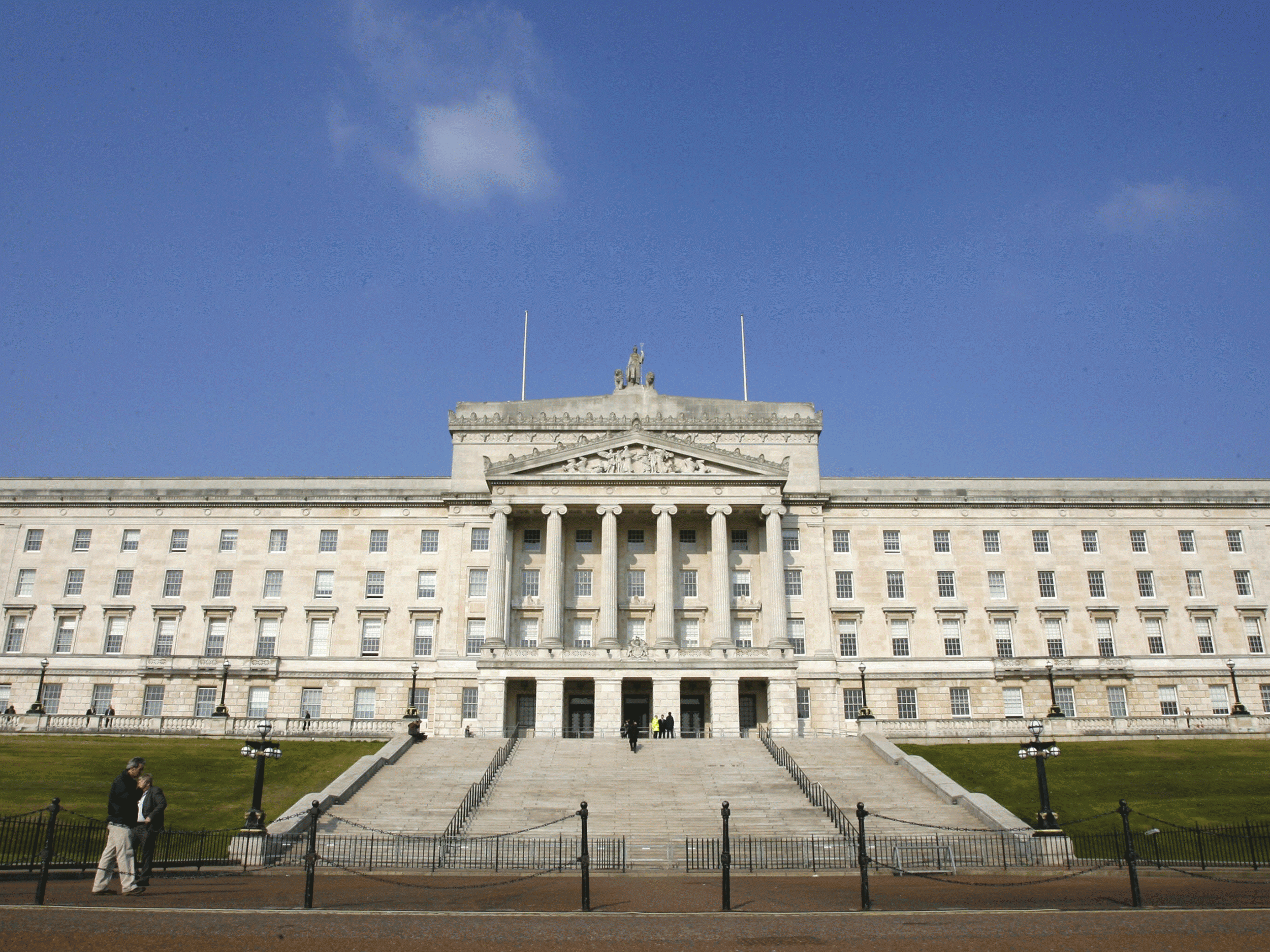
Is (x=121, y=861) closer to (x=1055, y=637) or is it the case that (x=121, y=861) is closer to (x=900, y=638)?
(x=900, y=638)

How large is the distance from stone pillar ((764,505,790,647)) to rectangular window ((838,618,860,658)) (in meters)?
4.17

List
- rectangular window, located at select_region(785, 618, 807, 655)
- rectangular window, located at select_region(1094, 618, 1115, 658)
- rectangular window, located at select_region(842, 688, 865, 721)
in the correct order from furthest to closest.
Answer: rectangular window, located at select_region(1094, 618, 1115, 658) → rectangular window, located at select_region(785, 618, 807, 655) → rectangular window, located at select_region(842, 688, 865, 721)

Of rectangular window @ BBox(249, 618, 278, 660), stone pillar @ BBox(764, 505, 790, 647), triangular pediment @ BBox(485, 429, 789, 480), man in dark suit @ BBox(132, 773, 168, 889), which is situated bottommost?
man in dark suit @ BBox(132, 773, 168, 889)

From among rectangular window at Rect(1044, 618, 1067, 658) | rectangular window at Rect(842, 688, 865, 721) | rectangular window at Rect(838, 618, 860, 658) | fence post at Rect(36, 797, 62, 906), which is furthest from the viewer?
rectangular window at Rect(1044, 618, 1067, 658)

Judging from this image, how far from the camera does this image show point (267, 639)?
63.2 m

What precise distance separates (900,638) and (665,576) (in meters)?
16.1

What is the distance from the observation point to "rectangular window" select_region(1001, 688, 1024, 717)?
62.0m

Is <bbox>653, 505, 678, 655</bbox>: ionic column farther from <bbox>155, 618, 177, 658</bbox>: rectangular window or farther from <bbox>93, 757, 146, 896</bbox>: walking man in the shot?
<bbox>93, 757, 146, 896</bbox>: walking man

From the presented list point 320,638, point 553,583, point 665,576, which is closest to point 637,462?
point 665,576

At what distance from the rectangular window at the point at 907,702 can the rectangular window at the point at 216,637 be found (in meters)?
42.7

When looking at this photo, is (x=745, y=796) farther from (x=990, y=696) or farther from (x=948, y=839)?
(x=990, y=696)

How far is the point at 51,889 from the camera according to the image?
70.8 feet

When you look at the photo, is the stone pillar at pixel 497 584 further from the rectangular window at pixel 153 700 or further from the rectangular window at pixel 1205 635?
the rectangular window at pixel 1205 635

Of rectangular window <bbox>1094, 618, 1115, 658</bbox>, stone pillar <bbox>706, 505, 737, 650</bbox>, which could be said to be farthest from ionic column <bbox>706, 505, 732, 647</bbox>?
rectangular window <bbox>1094, 618, 1115, 658</bbox>
